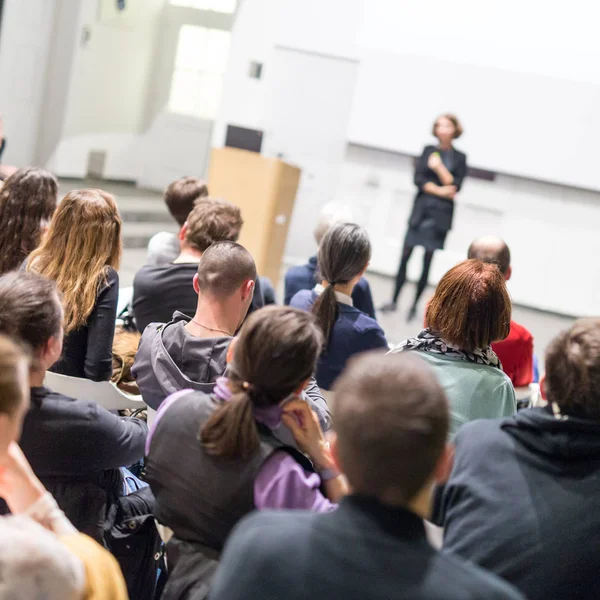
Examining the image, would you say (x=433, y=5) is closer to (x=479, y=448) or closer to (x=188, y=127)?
(x=188, y=127)

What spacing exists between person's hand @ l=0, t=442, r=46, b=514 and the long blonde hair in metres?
1.20

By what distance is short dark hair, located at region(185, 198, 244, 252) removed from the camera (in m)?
3.18

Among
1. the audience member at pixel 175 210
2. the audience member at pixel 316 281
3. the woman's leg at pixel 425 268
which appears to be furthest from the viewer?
the woman's leg at pixel 425 268

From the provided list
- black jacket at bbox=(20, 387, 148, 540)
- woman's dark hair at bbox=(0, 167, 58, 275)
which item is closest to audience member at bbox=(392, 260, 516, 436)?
black jacket at bbox=(20, 387, 148, 540)

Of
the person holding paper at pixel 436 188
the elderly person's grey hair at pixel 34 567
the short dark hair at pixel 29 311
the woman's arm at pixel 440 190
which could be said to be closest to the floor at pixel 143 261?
the person holding paper at pixel 436 188

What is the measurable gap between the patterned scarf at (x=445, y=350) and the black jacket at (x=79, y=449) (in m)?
0.81

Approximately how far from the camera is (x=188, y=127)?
31.1 feet

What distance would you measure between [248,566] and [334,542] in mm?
120

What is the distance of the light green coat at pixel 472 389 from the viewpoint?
7.39ft

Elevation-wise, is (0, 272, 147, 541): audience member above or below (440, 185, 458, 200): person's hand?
below

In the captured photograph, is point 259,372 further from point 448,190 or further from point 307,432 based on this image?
point 448,190

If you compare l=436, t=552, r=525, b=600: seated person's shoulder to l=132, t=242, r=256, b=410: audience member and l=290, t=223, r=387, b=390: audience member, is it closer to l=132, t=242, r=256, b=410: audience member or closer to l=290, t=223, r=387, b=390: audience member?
l=132, t=242, r=256, b=410: audience member

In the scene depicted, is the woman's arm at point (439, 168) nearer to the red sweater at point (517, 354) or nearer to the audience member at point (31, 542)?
the red sweater at point (517, 354)

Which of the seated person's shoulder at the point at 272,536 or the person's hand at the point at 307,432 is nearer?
the seated person's shoulder at the point at 272,536
